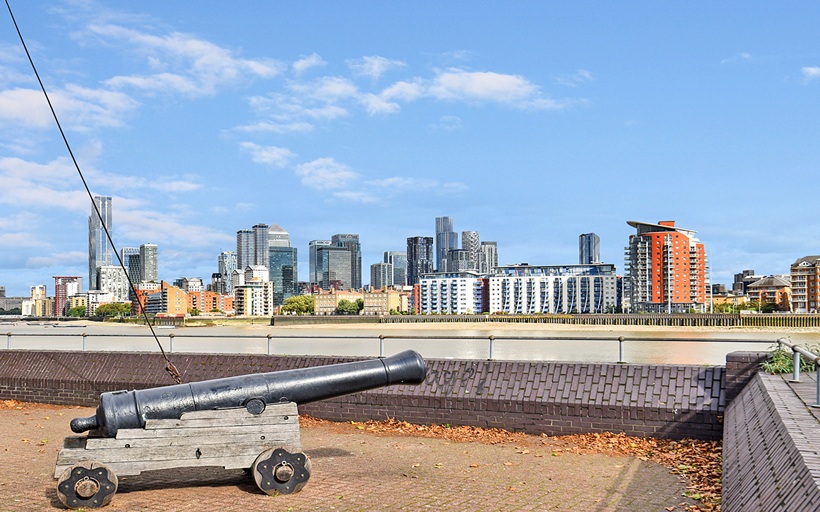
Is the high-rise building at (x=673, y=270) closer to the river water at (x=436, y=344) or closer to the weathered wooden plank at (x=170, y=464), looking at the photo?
the river water at (x=436, y=344)

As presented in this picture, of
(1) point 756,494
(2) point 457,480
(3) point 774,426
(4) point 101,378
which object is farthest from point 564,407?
(4) point 101,378

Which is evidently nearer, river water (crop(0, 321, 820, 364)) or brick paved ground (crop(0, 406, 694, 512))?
brick paved ground (crop(0, 406, 694, 512))

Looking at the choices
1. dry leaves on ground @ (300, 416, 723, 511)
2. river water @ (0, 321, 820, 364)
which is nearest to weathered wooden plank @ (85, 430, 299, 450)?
dry leaves on ground @ (300, 416, 723, 511)

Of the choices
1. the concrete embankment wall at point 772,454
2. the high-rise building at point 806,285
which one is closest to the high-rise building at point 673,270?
the high-rise building at point 806,285

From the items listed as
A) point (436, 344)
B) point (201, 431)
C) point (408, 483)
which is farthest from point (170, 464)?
point (436, 344)

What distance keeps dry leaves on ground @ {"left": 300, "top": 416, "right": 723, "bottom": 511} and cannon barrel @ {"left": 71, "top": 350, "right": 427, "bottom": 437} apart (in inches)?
94.2

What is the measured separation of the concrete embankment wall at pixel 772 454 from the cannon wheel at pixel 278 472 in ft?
12.3

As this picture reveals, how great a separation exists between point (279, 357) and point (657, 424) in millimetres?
6250

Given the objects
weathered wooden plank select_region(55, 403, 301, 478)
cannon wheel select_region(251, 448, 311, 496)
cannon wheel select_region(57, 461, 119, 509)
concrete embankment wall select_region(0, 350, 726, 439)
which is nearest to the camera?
cannon wheel select_region(57, 461, 119, 509)

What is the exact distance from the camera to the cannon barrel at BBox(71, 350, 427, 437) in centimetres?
760

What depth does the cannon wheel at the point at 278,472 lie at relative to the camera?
24.8ft

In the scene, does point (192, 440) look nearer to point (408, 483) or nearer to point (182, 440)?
point (182, 440)

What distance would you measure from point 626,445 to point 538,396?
4.72ft

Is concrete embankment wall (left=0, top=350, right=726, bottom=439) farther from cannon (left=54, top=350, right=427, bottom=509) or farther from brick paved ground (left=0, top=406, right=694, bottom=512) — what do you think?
cannon (left=54, top=350, right=427, bottom=509)
